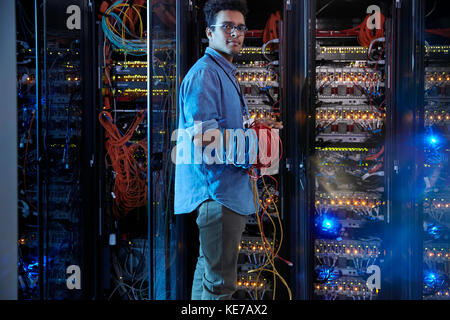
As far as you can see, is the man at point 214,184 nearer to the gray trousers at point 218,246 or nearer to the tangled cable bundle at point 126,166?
the gray trousers at point 218,246

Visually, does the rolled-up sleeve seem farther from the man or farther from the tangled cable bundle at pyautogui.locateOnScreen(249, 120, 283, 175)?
the tangled cable bundle at pyautogui.locateOnScreen(249, 120, 283, 175)

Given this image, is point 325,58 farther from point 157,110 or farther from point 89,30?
point 89,30

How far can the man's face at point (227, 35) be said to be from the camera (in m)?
1.83

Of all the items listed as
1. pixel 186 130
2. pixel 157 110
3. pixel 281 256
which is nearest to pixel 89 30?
pixel 157 110

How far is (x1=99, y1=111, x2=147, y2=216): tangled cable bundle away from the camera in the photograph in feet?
9.29

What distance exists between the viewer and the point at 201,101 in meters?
1.61

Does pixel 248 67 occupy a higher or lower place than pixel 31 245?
higher

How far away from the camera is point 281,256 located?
8.88 ft

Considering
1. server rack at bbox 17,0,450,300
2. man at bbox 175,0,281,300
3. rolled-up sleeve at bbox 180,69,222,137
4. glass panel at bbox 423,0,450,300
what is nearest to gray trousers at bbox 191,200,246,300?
man at bbox 175,0,281,300

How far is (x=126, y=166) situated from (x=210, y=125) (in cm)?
154

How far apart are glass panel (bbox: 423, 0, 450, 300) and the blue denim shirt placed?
5.96ft

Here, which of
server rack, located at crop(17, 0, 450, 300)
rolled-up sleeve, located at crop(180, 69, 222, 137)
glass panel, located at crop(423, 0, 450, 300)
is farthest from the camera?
glass panel, located at crop(423, 0, 450, 300)

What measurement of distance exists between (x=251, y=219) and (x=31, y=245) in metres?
2.11

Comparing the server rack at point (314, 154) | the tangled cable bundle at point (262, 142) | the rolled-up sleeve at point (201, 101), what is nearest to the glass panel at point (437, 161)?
the server rack at point (314, 154)
